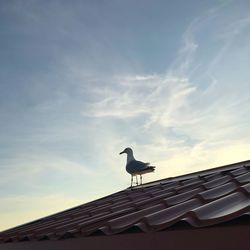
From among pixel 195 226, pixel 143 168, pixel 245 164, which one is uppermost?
pixel 143 168

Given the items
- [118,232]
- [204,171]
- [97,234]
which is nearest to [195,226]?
[118,232]

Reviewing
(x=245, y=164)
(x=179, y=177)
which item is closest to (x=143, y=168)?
(x=179, y=177)

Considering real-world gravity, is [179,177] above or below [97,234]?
above

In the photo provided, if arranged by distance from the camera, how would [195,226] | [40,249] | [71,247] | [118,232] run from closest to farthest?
[195,226] < [118,232] < [71,247] < [40,249]

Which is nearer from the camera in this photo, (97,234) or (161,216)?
(161,216)

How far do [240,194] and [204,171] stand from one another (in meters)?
3.34

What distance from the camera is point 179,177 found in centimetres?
648

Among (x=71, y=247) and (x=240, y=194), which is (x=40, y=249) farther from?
(x=240, y=194)

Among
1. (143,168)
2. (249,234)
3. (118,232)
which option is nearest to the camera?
(249,234)

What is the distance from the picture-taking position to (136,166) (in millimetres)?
9188

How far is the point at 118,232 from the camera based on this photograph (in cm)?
282

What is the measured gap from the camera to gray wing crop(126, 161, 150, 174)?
9.07m

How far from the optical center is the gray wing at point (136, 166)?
357 inches

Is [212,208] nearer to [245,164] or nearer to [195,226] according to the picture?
[195,226]
